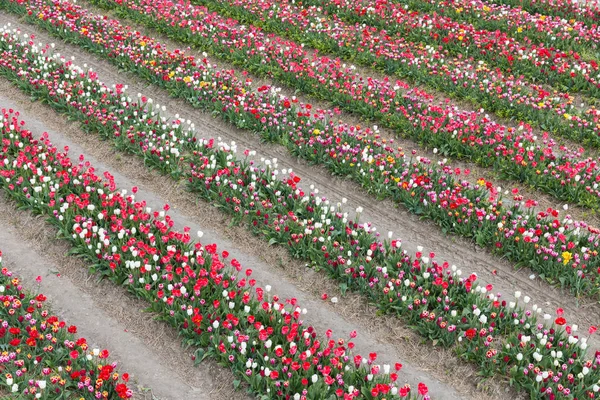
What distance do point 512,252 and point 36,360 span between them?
19.0ft

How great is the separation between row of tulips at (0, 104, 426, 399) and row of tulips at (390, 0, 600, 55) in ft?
29.4

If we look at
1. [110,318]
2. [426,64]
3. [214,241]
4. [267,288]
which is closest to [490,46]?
[426,64]

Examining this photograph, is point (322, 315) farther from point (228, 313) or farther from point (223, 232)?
→ point (223, 232)

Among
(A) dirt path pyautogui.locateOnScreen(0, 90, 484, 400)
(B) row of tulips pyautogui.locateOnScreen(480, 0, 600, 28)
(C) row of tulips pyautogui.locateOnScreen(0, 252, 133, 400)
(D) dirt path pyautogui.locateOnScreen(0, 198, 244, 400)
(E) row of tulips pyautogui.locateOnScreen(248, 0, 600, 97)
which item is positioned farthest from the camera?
(B) row of tulips pyautogui.locateOnScreen(480, 0, 600, 28)

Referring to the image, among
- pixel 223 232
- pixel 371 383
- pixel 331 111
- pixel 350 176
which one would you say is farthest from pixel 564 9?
pixel 371 383

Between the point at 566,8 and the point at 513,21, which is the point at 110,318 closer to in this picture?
the point at 513,21

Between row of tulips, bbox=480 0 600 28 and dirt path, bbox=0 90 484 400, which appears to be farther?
row of tulips, bbox=480 0 600 28

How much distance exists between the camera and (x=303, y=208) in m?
8.62

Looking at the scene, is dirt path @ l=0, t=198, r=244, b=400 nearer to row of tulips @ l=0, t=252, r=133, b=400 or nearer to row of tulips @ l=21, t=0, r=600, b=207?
row of tulips @ l=0, t=252, r=133, b=400

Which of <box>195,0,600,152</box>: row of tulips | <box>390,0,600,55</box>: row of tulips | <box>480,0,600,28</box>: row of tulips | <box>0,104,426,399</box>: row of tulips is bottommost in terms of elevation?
<box>0,104,426,399</box>: row of tulips

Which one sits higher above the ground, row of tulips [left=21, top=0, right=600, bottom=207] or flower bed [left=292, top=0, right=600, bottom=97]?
flower bed [left=292, top=0, right=600, bottom=97]

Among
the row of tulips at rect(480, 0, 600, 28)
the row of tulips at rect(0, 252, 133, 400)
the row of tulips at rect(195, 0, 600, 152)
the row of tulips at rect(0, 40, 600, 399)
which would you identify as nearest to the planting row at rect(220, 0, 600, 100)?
the row of tulips at rect(195, 0, 600, 152)

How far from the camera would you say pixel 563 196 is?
30.0ft

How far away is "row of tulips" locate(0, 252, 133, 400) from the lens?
233 inches
